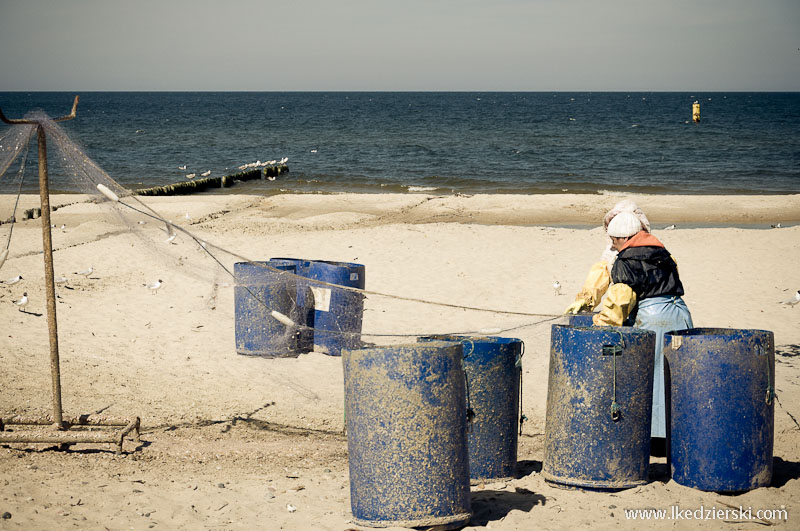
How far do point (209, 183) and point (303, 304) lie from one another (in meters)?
21.2

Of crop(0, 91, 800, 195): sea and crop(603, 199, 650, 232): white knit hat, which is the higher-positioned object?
crop(0, 91, 800, 195): sea

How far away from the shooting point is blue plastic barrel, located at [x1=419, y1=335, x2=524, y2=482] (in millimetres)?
5008

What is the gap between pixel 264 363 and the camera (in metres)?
8.26

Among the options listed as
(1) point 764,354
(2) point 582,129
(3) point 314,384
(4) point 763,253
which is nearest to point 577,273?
(4) point 763,253

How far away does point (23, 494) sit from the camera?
4.89 m

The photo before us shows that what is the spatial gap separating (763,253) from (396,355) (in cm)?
1170

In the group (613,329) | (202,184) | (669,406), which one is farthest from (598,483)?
(202,184)

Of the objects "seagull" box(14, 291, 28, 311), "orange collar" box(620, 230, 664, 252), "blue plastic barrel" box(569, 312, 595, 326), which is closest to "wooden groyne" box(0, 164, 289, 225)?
"seagull" box(14, 291, 28, 311)

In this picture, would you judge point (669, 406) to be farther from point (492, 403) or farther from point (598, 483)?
point (492, 403)

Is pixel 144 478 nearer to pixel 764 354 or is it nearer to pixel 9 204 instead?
pixel 764 354

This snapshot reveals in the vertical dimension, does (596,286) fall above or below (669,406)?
above

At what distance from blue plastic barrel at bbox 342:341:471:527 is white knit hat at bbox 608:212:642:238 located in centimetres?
197

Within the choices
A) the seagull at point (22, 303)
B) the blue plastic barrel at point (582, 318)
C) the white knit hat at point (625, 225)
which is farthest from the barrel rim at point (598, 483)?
the seagull at point (22, 303)

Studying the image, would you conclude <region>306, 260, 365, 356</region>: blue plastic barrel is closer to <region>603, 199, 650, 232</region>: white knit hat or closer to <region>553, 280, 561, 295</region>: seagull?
<region>603, 199, 650, 232</region>: white knit hat
